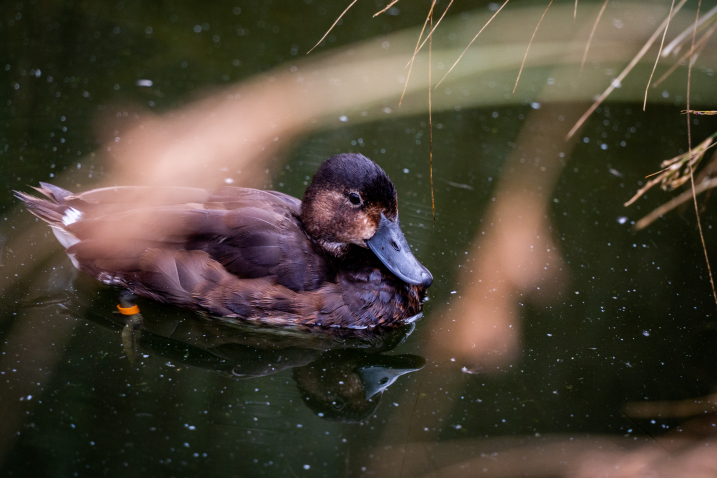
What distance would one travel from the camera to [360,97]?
5.69 metres

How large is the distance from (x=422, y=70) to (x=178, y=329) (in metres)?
3.71

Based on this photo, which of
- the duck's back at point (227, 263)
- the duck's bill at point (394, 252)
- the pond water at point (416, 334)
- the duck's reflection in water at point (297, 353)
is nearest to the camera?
the pond water at point (416, 334)

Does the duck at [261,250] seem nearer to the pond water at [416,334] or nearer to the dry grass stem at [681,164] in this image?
the pond water at [416,334]

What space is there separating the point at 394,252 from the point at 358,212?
0.92 ft

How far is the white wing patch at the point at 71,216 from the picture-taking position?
347 cm

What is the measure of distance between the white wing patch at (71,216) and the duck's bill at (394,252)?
1.49 meters

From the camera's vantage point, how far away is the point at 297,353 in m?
3.29

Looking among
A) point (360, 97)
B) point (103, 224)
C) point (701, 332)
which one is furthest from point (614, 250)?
point (103, 224)

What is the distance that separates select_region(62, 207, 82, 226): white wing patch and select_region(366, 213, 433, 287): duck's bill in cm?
149

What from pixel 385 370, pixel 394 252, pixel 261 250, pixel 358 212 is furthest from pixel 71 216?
pixel 385 370

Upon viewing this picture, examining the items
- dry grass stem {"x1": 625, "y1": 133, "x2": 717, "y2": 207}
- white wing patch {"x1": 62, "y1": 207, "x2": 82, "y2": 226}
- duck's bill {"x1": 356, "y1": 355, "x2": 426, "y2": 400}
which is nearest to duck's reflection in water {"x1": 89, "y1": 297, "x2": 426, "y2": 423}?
duck's bill {"x1": 356, "y1": 355, "x2": 426, "y2": 400}

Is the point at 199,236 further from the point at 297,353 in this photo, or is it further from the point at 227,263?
the point at 297,353

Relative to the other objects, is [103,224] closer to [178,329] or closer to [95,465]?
[178,329]

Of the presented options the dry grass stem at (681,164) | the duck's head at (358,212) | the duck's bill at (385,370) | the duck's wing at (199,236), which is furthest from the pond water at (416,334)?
the dry grass stem at (681,164)
